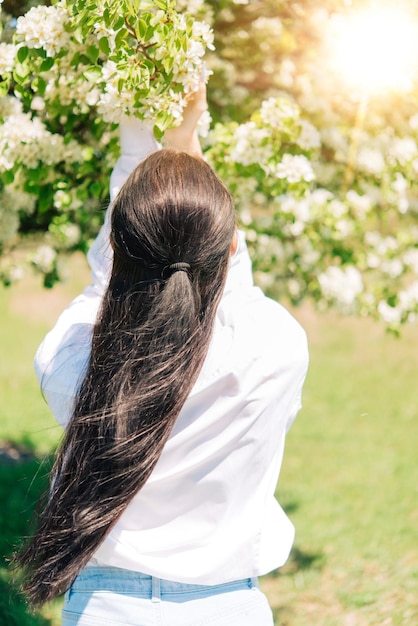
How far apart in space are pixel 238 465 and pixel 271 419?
0.11 meters

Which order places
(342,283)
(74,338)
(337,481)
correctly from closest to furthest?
(74,338) < (342,283) < (337,481)

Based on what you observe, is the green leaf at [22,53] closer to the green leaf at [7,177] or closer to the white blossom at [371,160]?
the green leaf at [7,177]

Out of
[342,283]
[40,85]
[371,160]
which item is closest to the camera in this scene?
[40,85]

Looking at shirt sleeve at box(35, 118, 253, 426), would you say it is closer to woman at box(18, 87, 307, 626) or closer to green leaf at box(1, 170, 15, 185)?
woman at box(18, 87, 307, 626)

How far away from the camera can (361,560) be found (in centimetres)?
484

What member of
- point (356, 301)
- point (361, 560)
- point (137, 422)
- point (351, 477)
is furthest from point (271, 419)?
point (351, 477)

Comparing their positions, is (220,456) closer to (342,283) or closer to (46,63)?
(46,63)

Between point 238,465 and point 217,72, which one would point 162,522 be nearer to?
point 238,465

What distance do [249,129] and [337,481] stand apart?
4.27 m

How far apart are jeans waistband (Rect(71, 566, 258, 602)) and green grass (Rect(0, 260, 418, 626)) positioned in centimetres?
26

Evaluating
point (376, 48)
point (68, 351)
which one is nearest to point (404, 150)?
point (376, 48)

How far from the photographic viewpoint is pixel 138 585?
5.16 feet

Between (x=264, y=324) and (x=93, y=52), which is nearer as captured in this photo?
(x=264, y=324)

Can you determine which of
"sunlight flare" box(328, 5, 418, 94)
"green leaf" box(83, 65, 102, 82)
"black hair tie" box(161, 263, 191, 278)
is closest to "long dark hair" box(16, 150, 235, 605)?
"black hair tie" box(161, 263, 191, 278)
